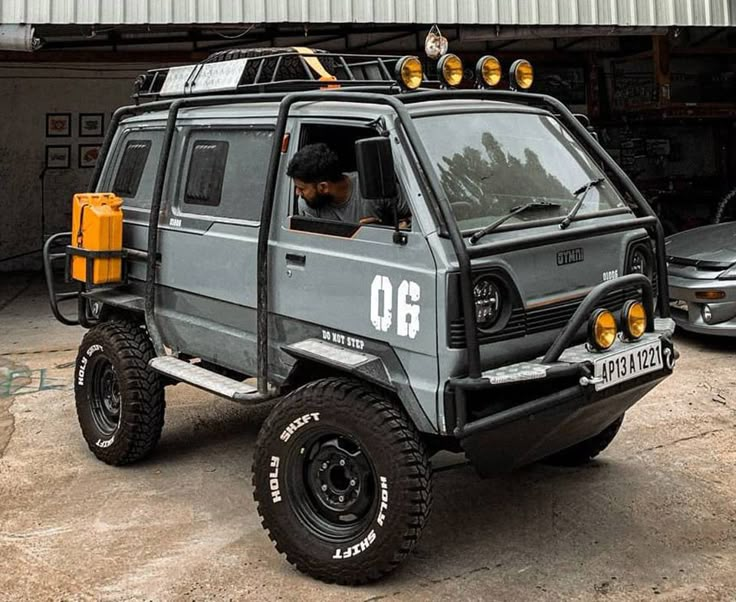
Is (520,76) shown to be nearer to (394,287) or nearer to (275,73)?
(275,73)

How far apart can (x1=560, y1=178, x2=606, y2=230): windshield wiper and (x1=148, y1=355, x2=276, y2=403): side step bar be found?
5.44 feet

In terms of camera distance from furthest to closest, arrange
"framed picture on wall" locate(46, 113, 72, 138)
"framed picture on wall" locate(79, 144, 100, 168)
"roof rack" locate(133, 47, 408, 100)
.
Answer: "framed picture on wall" locate(79, 144, 100, 168) → "framed picture on wall" locate(46, 113, 72, 138) → "roof rack" locate(133, 47, 408, 100)

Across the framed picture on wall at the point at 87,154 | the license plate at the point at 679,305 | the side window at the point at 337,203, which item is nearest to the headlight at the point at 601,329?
the side window at the point at 337,203

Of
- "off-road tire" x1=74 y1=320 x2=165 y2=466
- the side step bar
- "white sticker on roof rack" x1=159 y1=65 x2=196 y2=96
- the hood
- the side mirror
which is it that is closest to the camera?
the side mirror

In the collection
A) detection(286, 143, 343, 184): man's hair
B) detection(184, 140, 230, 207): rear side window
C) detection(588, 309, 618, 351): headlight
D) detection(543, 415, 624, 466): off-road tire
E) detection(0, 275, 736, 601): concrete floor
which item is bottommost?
detection(0, 275, 736, 601): concrete floor

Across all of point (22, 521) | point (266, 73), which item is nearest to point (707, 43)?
point (266, 73)

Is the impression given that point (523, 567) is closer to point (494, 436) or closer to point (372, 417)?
point (494, 436)

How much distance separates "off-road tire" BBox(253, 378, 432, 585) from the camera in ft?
11.4

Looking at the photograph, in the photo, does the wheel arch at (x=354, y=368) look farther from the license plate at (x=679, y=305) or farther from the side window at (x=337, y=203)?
the license plate at (x=679, y=305)

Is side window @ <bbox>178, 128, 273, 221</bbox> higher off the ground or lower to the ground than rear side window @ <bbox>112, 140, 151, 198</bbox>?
lower

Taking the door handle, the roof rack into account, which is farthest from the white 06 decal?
the roof rack

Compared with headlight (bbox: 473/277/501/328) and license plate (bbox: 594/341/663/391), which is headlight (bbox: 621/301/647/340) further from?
headlight (bbox: 473/277/501/328)

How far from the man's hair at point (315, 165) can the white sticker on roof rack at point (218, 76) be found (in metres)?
0.99

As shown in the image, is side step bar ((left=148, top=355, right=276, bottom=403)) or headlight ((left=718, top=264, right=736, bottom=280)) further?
headlight ((left=718, top=264, right=736, bottom=280))
